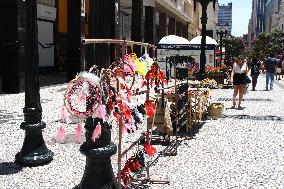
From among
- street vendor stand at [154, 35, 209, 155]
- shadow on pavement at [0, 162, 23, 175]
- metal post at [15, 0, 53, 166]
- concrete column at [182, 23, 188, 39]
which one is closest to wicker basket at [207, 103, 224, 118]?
street vendor stand at [154, 35, 209, 155]

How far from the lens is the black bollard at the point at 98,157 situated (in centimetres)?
466

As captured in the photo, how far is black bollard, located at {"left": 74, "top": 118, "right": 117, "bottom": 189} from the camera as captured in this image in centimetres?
466

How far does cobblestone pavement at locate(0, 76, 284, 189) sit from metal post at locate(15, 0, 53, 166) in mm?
185

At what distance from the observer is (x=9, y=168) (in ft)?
22.0

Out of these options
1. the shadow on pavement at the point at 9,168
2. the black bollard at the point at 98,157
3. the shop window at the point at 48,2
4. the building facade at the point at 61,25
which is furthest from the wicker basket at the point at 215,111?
the shop window at the point at 48,2

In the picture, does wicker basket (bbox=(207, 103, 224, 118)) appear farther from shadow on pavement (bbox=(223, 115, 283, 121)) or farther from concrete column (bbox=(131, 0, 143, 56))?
concrete column (bbox=(131, 0, 143, 56))

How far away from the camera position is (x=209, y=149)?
27.2 ft

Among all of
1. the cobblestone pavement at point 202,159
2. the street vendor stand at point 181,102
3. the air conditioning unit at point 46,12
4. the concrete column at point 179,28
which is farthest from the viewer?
the concrete column at point 179,28

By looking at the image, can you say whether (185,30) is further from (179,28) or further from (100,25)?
(100,25)

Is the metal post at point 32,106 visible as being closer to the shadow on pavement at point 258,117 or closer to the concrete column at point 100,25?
the concrete column at point 100,25

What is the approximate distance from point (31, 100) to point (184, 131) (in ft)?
14.0

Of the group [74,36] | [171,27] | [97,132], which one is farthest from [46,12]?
[171,27]

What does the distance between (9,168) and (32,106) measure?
3.37 feet

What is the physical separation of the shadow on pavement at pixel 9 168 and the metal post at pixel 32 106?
0.34 feet
